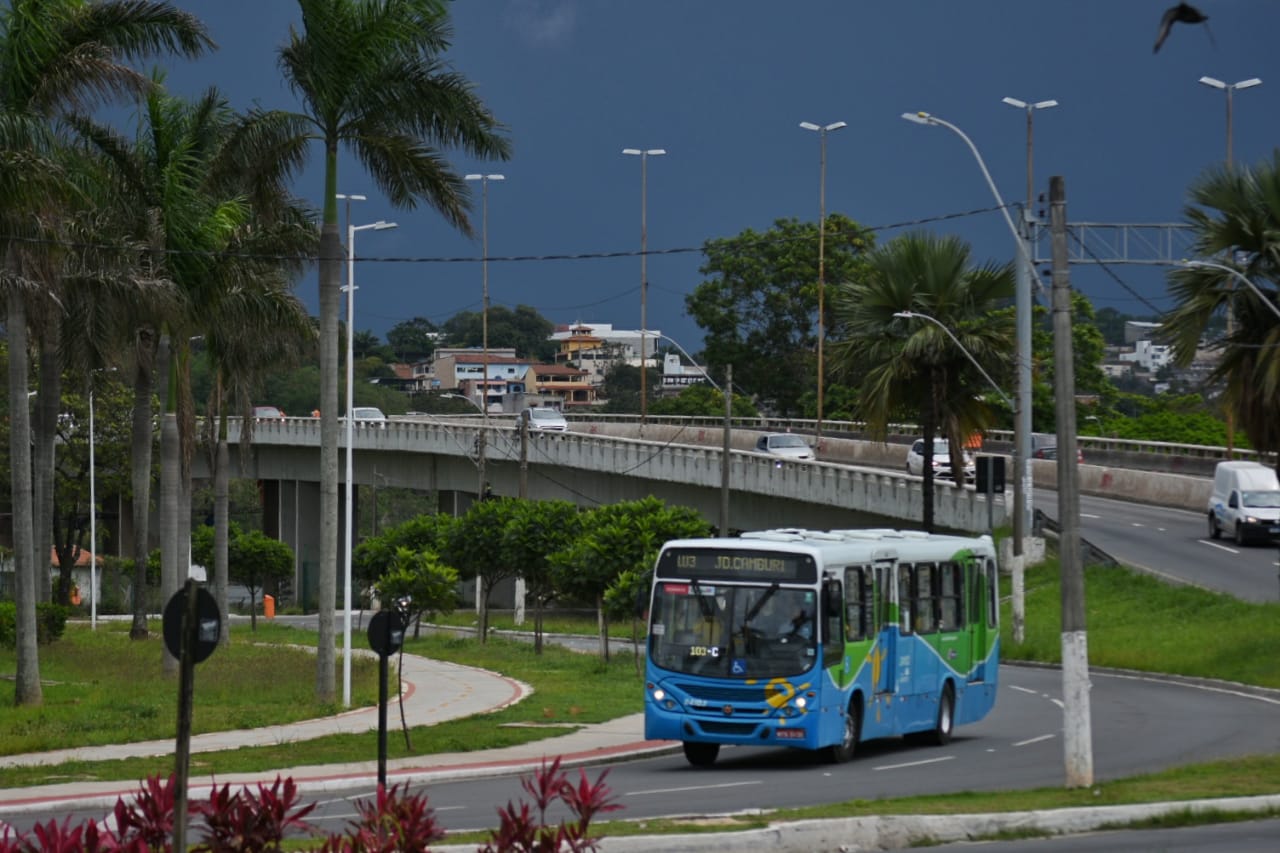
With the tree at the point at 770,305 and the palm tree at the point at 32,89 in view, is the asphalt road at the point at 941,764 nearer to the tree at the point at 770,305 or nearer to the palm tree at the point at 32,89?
the palm tree at the point at 32,89

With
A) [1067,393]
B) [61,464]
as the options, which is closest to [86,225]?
[1067,393]

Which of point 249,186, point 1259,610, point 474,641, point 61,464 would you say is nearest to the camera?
point 249,186

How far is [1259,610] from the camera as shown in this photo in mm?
37406

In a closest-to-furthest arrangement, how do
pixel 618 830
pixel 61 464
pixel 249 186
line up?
pixel 618 830
pixel 249 186
pixel 61 464

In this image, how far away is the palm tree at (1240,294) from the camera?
29.2 meters

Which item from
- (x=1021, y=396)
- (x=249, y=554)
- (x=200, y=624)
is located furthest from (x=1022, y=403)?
(x=249, y=554)

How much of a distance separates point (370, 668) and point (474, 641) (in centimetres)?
1408

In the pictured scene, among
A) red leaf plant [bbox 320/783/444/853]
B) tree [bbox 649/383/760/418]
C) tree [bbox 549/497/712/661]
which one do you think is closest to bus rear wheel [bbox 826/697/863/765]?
red leaf plant [bbox 320/783/444/853]

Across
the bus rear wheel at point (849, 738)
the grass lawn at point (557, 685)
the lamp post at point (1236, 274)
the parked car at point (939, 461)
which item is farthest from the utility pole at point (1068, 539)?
the parked car at point (939, 461)

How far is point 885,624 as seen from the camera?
2352 centimetres

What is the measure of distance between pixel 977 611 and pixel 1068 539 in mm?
8505

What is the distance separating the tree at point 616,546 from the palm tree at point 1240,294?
14.5 metres

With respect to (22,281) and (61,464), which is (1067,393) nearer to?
(22,281)

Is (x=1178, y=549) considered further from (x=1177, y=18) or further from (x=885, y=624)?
(x=1177, y=18)
